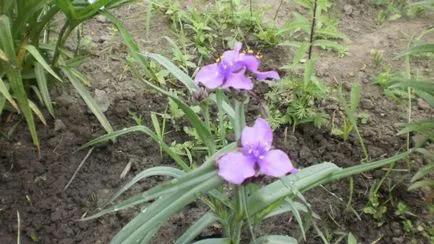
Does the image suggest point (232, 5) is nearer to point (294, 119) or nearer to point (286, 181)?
point (294, 119)

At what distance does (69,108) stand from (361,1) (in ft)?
4.56

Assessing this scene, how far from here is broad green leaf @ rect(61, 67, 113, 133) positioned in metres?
1.83

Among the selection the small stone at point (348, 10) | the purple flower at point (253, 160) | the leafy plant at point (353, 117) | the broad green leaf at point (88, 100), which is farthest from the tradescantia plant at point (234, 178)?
the small stone at point (348, 10)

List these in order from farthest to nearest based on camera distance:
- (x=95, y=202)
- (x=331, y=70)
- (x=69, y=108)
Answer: (x=331, y=70), (x=69, y=108), (x=95, y=202)

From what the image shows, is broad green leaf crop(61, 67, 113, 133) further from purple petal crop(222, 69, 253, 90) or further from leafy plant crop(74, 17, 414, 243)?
purple petal crop(222, 69, 253, 90)

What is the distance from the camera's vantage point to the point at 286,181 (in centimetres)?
129

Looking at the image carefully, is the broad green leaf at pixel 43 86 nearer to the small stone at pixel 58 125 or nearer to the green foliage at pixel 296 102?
the small stone at pixel 58 125

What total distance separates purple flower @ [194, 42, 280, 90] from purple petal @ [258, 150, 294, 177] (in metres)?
0.17

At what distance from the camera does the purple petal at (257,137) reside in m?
1.11

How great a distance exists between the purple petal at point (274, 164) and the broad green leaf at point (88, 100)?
850 millimetres

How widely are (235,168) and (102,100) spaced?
105cm

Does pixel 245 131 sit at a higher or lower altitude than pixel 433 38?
higher

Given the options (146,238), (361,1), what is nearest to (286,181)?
(146,238)

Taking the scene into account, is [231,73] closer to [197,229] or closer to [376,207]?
[197,229]
